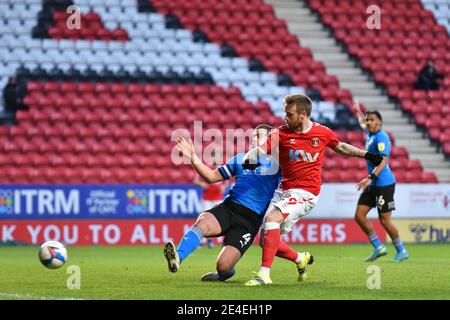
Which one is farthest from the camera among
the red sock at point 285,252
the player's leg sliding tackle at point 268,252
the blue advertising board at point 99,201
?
the blue advertising board at point 99,201

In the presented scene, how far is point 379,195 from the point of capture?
14734mm

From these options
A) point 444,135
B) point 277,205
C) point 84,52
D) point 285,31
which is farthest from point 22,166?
point 277,205

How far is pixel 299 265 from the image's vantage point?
10.7m

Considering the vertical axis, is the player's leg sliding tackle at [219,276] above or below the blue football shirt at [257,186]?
below

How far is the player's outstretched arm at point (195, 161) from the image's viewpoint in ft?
29.9

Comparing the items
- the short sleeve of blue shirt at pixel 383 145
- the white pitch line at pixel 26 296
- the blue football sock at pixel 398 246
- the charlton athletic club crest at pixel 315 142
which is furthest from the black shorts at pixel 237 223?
the blue football sock at pixel 398 246

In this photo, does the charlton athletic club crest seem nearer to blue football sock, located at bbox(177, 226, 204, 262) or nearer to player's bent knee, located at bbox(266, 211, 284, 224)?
player's bent knee, located at bbox(266, 211, 284, 224)

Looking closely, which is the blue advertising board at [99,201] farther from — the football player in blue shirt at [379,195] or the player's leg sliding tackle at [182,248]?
the player's leg sliding tackle at [182,248]

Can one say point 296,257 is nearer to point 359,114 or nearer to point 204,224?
point 204,224

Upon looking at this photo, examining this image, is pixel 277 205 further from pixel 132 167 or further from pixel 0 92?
pixel 0 92

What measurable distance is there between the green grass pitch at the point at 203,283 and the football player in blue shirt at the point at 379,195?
0.89 feet

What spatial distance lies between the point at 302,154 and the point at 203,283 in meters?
1.79

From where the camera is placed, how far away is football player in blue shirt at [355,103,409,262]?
47.7 feet

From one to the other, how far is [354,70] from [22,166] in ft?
32.2
